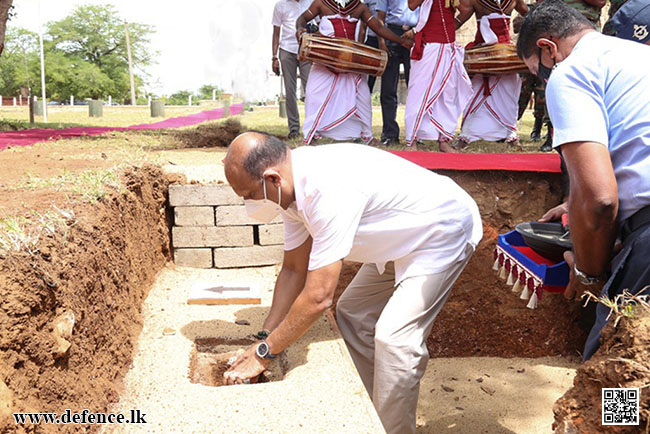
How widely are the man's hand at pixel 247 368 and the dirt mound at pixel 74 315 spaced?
1.68 feet

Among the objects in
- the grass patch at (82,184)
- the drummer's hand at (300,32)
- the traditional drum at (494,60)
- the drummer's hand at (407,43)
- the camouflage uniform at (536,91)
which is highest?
the drummer's hand at (300,32)

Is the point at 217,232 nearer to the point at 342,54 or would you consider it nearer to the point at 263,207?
the point at 263,207

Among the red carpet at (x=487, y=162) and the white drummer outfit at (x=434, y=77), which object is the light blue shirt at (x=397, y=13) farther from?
the red carpet at (x=487, y=162)

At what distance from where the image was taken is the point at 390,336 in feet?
8.64

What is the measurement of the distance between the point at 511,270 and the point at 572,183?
2.89ft

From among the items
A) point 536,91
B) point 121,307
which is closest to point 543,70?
point 121,307

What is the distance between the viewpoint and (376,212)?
2660 mm

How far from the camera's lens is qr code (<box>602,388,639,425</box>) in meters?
1.66

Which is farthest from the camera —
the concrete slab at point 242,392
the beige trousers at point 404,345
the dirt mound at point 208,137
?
the dirt mound at point 208,137

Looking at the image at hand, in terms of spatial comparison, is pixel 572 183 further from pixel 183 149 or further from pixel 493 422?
pixel 183 149

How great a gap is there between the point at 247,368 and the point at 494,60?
17.3ft

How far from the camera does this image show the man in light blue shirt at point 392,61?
23.5 feet

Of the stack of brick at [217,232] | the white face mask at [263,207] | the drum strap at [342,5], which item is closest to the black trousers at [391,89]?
the drum strap at [342,5]

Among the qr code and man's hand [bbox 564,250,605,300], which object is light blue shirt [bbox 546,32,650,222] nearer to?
man's hand [bbox 564,250,605,300]
